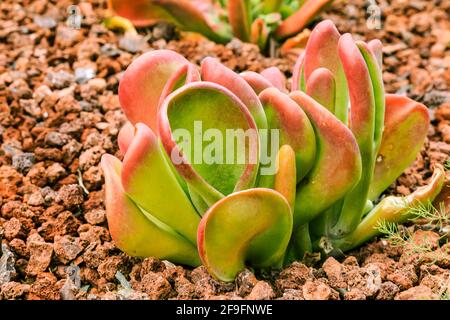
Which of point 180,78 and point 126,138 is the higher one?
point 180,78

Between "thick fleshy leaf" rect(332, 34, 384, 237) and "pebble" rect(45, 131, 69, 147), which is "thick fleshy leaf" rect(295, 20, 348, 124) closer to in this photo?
"thick fleshy leaf" rect(332, 34, 384, 237)

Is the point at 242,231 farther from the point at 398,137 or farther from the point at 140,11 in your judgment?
the point at 140,11

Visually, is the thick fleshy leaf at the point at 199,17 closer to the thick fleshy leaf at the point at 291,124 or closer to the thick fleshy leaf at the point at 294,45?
the thick fleshy leaf at the point at 294,45

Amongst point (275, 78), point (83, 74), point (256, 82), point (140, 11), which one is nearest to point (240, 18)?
point (140, 11)

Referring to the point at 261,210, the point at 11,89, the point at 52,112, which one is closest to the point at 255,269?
the point at 261,210
